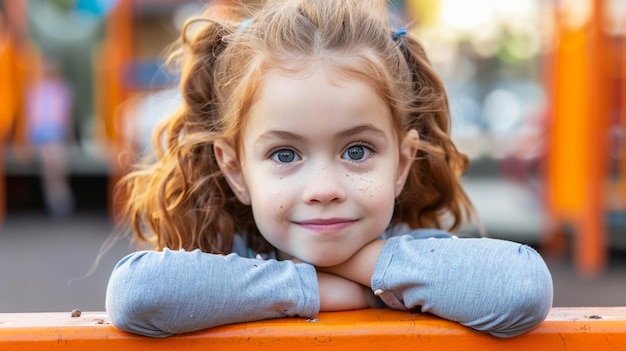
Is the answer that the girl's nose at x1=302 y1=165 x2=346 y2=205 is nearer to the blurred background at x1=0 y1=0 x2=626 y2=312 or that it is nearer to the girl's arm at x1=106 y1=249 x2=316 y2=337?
the girl's arm at x1=106 y1=249 x2=316 y2=337

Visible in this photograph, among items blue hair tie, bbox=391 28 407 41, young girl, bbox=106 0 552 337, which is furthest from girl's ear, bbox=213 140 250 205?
blue hair tie, bbox=391 28 407 41

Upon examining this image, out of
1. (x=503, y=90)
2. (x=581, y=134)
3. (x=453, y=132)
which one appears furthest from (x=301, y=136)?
(x=503, y=90)

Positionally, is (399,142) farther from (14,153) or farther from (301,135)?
(14,153)

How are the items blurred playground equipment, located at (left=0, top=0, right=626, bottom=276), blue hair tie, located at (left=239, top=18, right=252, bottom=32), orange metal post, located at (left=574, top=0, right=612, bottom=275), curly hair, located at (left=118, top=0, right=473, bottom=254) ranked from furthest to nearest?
blurred playground equipment, located at (left=0, top=0, right=626, bottom=276) → orange metal post, located at (left=574, top=0, right=612, bottom=275) → blue hair tie, located at (left=239, top=18, right=252, bottom=32) → curly hair, located at (left=118, top=0, right=473, bottom=254)

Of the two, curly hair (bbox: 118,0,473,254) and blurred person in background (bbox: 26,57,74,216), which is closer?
curly hair (bbox: 118,0,473,254)

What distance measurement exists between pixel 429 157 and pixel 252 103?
40cm

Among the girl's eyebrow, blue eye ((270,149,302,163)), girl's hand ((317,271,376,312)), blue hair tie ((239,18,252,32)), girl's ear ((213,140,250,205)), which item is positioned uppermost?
blue hair tie ((239,18,252,32))

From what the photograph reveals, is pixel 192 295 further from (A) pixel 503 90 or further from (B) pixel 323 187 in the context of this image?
(A) pixel 503 90

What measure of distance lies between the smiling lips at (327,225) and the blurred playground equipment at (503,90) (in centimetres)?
201

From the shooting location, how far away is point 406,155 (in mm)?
1526

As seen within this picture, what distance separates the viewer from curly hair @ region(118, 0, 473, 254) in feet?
4.65

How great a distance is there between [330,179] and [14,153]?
272 inches

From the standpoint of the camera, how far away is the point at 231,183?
1521 mm

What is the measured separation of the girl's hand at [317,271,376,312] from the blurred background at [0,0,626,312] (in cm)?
63
